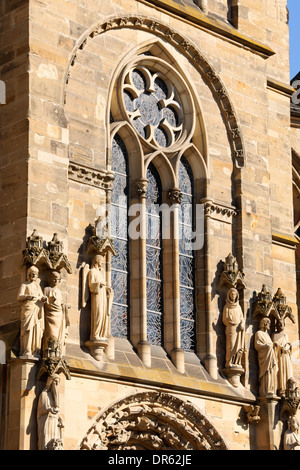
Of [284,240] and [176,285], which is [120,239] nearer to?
[176,285]

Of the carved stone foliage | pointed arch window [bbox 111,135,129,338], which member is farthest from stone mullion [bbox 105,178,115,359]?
the carved stone foliage

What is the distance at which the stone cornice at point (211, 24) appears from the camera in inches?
987

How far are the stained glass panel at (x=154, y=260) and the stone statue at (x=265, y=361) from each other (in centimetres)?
184

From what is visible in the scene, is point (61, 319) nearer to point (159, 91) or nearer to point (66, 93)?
point (66, 93)

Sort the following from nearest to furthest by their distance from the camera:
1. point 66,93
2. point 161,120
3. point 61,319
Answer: point 61,319 → point 66,93 → point 161,120

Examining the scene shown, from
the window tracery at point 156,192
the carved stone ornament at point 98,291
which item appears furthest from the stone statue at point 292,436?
the carved stone ornament at point 98,291

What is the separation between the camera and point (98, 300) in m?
22.3

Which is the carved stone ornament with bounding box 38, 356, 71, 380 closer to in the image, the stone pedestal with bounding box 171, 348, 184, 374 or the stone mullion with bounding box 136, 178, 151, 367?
the stone mullion with bounding box 136, 178, 151, 367

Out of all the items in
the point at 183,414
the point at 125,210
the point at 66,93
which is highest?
the point at 66,93

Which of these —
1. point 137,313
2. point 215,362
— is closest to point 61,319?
point 137,313

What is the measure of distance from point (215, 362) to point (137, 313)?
171 cm

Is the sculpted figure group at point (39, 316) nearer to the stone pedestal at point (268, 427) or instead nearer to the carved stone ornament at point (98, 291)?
the carved stone ornament at point (98, 291)

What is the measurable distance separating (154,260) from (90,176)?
205cm

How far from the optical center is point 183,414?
23250 millimetres
